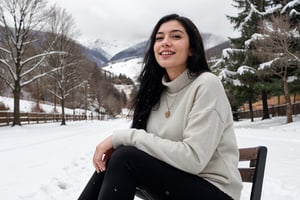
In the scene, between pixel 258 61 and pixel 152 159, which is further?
pixel 258 61

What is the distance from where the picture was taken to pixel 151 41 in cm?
218

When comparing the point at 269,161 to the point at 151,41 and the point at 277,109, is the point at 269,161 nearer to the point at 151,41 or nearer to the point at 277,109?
the point at 151,41

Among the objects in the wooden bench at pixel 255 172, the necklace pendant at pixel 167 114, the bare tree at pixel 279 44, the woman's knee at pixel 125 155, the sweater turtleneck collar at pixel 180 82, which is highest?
the bare tree at pixel 279 44

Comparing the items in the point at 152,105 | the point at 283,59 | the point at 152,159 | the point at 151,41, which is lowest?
the point at 152,159

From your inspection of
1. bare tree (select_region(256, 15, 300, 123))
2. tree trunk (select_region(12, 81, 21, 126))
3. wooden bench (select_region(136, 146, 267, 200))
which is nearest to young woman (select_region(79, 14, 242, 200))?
wooden bench (select_region(136, 146, 267, 200))

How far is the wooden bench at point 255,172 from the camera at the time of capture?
1.72 meters

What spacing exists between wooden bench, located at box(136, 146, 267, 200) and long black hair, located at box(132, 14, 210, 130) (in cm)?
53

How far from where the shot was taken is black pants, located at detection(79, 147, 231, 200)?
1.49 metres

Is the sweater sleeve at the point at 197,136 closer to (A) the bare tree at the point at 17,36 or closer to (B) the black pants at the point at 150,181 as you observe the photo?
(B) the black pants at the point at 150,181

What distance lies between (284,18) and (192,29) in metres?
16.7

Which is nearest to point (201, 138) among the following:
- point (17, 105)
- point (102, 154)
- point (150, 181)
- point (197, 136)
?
point (197, 136)

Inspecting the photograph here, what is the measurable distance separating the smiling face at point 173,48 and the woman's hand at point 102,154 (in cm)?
58

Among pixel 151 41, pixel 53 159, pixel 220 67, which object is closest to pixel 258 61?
pixel 220 67

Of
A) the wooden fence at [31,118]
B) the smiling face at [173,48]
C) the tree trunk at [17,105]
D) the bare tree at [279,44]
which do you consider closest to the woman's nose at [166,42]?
the smiling face at [173,48]
